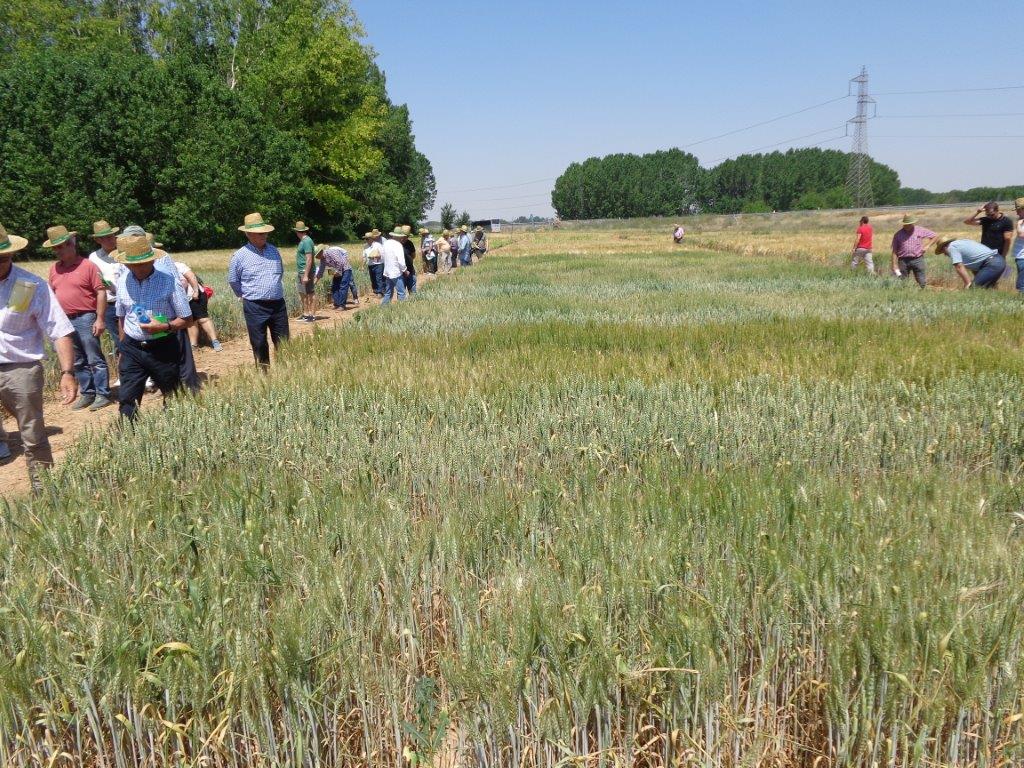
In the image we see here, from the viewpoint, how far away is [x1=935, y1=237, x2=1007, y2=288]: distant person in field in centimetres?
1116

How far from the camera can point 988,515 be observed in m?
2.75

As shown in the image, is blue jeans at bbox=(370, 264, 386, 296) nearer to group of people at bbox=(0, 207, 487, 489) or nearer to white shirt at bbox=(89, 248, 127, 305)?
group of people at bbox=(0, 207, 487, 489)

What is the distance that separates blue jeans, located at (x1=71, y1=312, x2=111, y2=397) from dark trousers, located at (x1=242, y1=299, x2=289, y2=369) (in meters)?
1.75

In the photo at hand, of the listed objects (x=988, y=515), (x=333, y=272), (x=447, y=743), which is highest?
(x=333, y=272)

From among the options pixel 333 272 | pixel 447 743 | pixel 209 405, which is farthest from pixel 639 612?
pixel 333 272

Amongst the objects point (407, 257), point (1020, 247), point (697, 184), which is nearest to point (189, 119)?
point (407, 257)

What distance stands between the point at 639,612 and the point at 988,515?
5.42 feet

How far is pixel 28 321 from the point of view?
463 centimetres

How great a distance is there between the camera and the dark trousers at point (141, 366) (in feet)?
18.0

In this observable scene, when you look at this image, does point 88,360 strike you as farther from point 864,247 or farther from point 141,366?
point 864,247

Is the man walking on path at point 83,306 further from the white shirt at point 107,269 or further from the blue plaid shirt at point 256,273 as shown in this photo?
the blue plaid shirt at point 256,273

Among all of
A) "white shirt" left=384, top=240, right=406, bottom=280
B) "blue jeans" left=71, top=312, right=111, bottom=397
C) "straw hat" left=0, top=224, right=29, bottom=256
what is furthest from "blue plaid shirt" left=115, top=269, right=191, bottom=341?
"white shirt" left=384, top=240, right=406, bottom=280

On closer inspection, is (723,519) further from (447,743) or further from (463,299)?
(463,299)

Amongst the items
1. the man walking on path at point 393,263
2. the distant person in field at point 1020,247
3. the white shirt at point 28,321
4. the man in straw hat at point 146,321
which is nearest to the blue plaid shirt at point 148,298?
the man in straw hat at point 146,321
